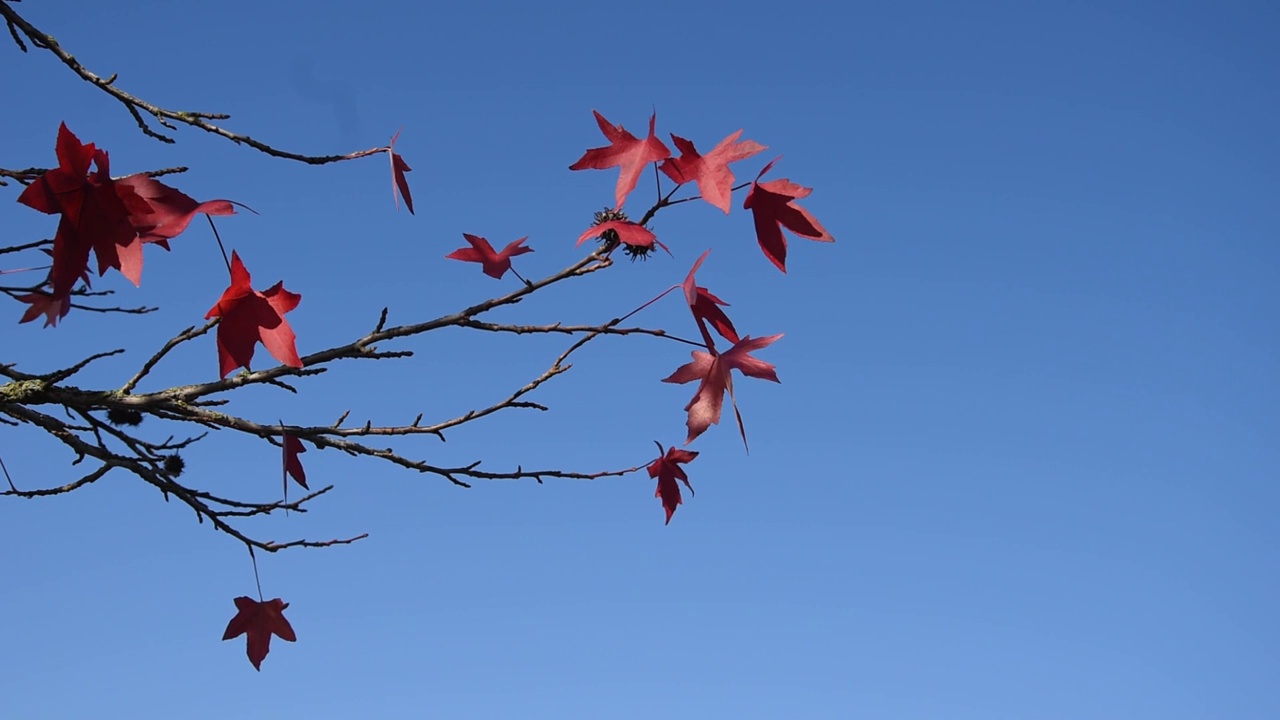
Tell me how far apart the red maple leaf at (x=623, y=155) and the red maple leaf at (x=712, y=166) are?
1.2 inches

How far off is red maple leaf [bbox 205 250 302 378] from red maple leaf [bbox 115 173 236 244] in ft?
0.35

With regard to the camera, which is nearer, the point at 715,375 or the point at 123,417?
the point at 715,375

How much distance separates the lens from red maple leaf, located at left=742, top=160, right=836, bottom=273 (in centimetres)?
189

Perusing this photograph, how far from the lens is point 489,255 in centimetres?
205

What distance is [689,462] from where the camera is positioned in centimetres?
260

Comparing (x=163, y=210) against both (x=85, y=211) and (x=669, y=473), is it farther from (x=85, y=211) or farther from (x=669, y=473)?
(x=669, y=473)

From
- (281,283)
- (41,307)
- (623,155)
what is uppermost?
(623,155)

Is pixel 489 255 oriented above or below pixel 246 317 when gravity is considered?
above

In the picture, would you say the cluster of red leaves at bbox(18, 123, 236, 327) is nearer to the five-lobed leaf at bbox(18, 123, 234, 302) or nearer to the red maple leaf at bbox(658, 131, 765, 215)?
the five-lobed leaf at bbox(18, 123, 234, 302)

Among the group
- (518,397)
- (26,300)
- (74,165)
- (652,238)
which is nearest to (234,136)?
(26,300)

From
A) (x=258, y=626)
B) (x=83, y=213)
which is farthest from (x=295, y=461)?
(x=83, y=213)

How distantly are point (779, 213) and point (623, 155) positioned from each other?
1.02 ft

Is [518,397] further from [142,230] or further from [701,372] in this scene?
[142,230]

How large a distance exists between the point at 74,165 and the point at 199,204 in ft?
0.63
